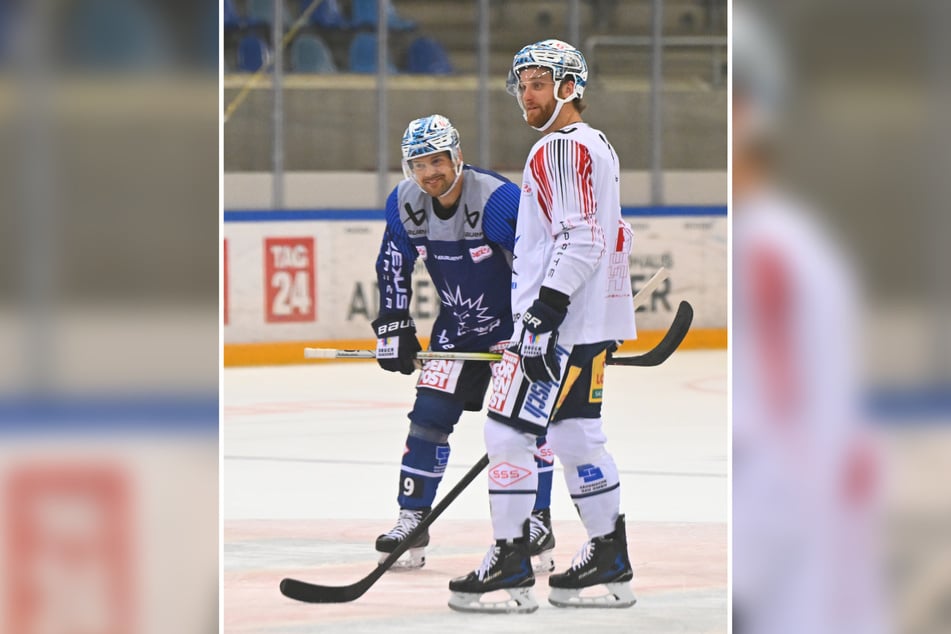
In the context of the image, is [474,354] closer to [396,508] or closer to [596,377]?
[596,377]

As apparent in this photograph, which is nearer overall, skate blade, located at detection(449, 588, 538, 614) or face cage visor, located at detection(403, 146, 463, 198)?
skate blade, located at detection(449, 588, 538, 614)

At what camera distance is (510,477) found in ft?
11.9

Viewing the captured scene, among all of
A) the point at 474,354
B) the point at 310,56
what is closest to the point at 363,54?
the point at 310,56

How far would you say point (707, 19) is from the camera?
15023 millimetres

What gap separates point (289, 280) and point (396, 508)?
17.0 ft

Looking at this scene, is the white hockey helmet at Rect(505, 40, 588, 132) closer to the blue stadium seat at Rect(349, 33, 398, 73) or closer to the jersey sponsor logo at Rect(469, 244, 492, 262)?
the jersey sponsor logo at Rect(469, 244, 492, 262)

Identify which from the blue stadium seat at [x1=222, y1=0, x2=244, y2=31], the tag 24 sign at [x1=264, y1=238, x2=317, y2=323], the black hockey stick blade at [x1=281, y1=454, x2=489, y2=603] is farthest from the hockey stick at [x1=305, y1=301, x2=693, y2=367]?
the blue stadium seat at [x1=222, y1=0, x2=244, y2=31]

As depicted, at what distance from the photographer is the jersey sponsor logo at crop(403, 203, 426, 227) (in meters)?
4.31

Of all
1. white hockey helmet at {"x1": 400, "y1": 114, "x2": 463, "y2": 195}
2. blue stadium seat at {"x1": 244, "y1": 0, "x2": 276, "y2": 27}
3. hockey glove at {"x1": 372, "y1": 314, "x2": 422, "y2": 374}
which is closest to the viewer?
white hockey helmet at {"x1": 400, "y1": 114, "x2": 463, "y2": 195}

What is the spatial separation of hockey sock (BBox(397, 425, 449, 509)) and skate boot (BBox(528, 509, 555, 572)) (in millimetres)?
307

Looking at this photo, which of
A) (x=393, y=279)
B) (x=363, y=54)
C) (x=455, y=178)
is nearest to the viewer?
(x=455, y=178)
